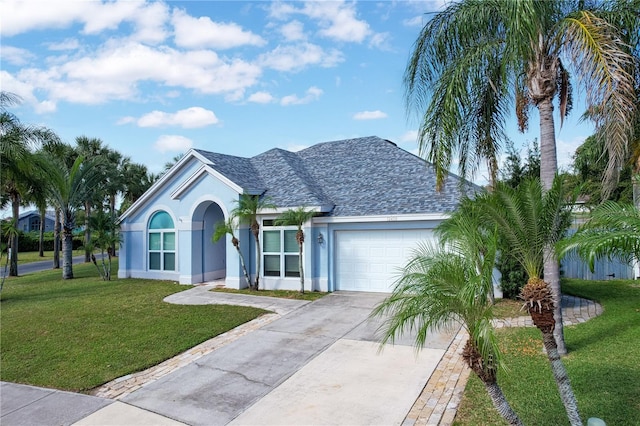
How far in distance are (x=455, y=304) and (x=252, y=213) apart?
1137 centimetres

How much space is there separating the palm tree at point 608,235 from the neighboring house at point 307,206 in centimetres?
821

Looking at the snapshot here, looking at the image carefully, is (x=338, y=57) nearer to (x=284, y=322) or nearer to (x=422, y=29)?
(x=422, y=29)

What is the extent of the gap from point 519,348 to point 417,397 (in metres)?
3.22

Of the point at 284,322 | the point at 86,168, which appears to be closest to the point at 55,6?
the point at 284,322

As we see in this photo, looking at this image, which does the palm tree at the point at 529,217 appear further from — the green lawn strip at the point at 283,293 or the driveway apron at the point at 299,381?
the green lawn strip at the point at 283,293

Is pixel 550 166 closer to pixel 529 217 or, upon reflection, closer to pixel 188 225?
pixel 529 217

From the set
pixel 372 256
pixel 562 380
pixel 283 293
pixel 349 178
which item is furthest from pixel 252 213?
pixel 562 380

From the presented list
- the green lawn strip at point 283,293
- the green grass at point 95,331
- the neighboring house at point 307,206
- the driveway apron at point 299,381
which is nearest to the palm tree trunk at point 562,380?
the driveway apron at point 299,381

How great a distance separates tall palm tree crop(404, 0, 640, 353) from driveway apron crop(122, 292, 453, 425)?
3297mm

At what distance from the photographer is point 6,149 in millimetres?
15680

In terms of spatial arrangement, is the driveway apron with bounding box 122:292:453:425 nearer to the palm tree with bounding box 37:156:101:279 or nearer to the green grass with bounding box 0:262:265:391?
the green grass with bounding box 0:262:265:391

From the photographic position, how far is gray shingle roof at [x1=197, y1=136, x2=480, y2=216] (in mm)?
14469

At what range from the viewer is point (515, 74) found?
769 cm

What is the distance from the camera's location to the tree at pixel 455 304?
12.2ft
